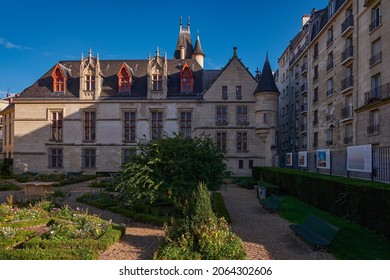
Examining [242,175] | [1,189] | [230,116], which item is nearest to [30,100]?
[1,189]

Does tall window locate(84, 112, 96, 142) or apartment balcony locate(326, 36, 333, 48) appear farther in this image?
tall window locate(84, 112, 96, 142)

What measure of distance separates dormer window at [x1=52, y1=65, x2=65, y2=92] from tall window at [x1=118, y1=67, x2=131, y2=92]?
7543 millimetres

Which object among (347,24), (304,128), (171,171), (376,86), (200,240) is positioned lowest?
(200,240)

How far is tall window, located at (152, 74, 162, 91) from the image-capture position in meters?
31.7

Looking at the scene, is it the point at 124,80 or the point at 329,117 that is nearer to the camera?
the point at 329,117

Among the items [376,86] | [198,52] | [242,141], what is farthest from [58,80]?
[376,86]

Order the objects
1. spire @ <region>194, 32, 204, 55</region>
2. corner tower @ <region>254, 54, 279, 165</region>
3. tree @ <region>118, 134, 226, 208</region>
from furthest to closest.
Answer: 1. spire @ <region>194, 32, 204, 55</region>
2. corner tower @ <region>254, 54, 279, 165</region>
3. tree @ <region>118, 134, 226, 208</region>

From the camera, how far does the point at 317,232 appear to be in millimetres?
7891

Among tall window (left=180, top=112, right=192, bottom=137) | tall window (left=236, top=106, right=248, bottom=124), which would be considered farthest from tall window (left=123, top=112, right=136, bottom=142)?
tall window (left=236, top=106, right=248, bottom=124)

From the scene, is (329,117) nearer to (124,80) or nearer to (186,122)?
(186,122)

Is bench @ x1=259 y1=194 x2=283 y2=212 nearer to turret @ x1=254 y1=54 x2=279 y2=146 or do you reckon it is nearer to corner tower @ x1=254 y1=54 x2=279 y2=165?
corner tower @ x1=254 y1=54 x2=279 y2=165

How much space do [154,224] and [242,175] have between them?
21501mm

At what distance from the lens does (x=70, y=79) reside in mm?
33438

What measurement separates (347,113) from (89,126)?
2950 cm
